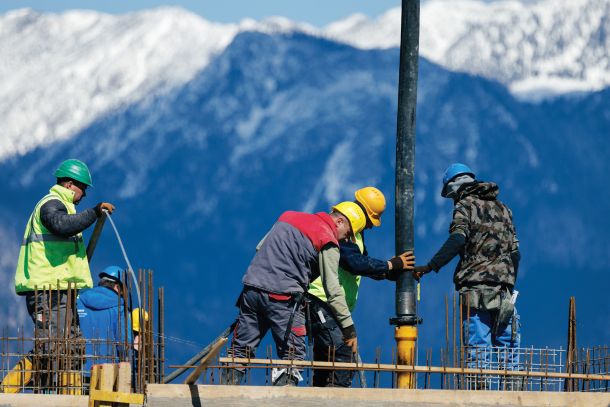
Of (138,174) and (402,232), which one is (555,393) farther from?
(138,174)

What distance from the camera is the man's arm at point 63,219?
1172 cm

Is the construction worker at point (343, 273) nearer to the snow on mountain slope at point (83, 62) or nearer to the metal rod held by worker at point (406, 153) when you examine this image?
the metal rod held by worker at point (406, 153)

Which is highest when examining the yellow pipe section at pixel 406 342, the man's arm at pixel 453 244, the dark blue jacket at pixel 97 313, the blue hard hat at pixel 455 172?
the blue hard hat at pixel 455 172

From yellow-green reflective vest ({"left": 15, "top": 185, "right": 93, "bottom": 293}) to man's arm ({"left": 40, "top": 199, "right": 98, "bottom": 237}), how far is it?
83 mm

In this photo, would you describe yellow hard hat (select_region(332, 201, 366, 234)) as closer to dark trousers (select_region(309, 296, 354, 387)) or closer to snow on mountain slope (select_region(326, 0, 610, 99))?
dark trousers (select_region(309, 296, 354, 387))

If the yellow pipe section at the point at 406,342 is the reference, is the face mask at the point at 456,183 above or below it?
above

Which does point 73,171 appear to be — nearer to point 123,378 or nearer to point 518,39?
point 123,378

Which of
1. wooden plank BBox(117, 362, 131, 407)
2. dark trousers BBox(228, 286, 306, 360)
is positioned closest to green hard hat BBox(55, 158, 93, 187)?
dark trousers BBox(228, 286, 306, 360)

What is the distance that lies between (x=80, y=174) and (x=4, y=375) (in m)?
1.65

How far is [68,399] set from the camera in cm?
1040

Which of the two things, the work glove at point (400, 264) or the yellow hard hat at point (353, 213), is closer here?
the work glove at point (400, 264)

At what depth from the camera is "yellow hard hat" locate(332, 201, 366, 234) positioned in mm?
11820

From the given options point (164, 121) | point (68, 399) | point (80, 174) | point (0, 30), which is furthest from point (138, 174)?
point (68, 399)

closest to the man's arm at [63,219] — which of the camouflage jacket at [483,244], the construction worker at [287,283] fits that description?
the construction worker at [287,283]
